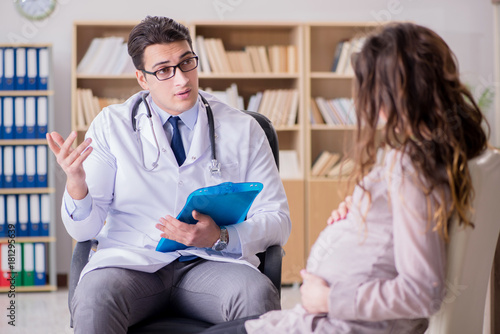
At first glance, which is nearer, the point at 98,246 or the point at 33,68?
the point at 98,246

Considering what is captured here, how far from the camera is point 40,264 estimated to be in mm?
3877

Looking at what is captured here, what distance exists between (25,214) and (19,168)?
0.30 meters

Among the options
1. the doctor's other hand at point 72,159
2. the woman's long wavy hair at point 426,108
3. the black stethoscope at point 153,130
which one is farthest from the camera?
the black stethoscope at point 153,130

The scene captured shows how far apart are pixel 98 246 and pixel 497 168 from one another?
122 centimetres

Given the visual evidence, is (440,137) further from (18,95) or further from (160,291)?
(18,95)

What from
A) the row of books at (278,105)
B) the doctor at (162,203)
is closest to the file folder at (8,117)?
the row of books at (278,105)

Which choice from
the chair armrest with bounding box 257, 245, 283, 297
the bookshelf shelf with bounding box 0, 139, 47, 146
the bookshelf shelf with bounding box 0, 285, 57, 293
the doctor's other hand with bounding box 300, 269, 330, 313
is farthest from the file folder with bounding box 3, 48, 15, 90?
the doctor's other hand with bounding box 300, 269, 330, 313

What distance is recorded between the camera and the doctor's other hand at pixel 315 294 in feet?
3.45

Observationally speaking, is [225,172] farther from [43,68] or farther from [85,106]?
[43,68]

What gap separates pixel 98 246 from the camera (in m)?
1.82

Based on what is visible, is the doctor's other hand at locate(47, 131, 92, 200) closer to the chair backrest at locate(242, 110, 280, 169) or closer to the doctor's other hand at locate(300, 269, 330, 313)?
the chair backrest at locate(242, 110, 280, 169)

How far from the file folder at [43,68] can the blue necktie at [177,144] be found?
2.26 m

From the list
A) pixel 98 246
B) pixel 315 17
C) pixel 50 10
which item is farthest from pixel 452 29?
pixel 98 246

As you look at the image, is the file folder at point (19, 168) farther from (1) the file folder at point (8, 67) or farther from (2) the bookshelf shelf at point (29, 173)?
(1) the file folder at point (8, 67)
